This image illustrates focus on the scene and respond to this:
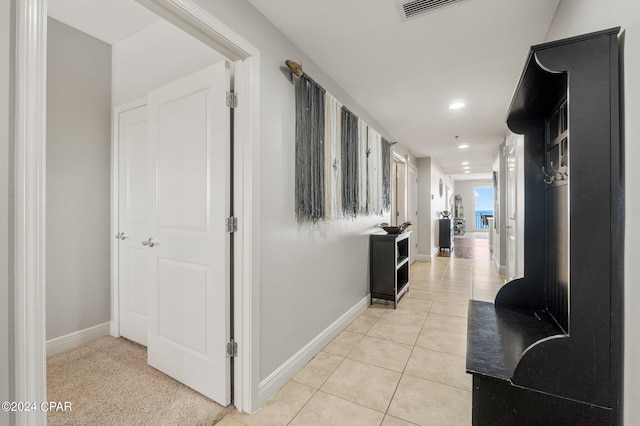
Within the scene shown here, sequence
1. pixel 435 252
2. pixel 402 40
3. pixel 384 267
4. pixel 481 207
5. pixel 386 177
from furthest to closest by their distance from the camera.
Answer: pixel 481 207, pixel 435 252, pixel 386 177, pixel 384 267, pixel 402 40

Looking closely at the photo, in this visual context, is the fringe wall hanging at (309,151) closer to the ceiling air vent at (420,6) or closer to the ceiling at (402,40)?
the ceiling at (402,40)

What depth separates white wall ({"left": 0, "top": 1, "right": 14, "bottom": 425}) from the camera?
2.61 feet

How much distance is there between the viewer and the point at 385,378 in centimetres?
202

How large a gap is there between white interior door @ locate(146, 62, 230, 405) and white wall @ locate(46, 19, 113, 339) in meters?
0.87

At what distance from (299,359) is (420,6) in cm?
247

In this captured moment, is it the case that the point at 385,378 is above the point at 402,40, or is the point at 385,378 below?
below

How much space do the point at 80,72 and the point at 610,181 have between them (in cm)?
353

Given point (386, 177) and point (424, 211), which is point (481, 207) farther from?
point (386, 177)

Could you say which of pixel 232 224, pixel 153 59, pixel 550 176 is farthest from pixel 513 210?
pixel 153 59

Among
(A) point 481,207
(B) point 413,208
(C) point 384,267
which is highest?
(A) point 481,207

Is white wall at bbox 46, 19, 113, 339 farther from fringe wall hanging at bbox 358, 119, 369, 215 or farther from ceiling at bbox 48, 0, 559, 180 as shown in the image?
fringe wall hanging at bbox 358, 119, 369, 215

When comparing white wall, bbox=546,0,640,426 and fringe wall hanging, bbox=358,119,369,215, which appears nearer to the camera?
white wall, bbox=546,0,640,426

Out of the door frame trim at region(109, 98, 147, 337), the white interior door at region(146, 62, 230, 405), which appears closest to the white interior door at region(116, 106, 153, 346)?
the door frame trim at region(109, 98, 147, 337)

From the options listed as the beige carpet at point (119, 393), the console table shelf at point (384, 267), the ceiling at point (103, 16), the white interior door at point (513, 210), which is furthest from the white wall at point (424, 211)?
the ceiling at point (103, 16)
